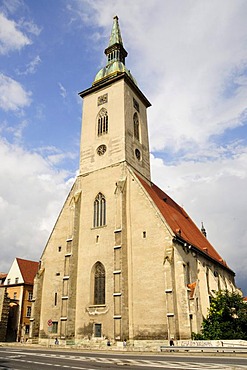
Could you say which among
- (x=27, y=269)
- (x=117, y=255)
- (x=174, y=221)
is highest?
(x=174, y=221)

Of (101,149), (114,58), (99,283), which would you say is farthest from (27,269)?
(114,58)

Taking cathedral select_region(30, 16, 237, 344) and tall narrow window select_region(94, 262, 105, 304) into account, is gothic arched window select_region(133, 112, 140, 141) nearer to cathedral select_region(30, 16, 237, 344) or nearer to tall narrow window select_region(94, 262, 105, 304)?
cathedral select_region(30, 16, 237, 344)

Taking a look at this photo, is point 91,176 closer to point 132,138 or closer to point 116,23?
point 132,138

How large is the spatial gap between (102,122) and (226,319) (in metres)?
22.8

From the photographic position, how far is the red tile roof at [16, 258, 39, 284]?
4378 centimetres

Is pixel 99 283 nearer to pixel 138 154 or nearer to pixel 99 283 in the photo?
pixel 99 283

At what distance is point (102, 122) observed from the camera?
36.1 metres

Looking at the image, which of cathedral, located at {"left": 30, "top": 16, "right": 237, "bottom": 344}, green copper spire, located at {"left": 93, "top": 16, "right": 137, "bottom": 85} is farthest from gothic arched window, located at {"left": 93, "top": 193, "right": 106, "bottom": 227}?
green copper spire, located at {"left": 93, "top": 16, "right": 137, "bottom": 85}

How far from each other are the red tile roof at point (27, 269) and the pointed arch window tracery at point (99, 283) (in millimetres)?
18077

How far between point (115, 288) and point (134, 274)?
1.88m

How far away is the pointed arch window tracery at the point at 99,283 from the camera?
2805 centimetres

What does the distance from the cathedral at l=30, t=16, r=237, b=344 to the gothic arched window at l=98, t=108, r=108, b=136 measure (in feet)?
0.49

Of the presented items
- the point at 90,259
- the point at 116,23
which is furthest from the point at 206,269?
the point at 116,23

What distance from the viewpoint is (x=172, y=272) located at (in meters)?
24.7
